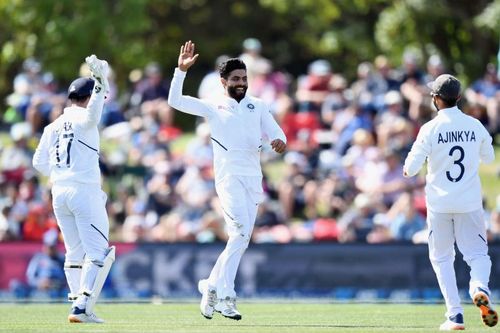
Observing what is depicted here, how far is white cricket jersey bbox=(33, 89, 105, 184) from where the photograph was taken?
13.4 m

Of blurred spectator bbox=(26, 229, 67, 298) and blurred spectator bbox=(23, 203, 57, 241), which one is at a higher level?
blurred spectator bbox=(23, 203, 57, 241)

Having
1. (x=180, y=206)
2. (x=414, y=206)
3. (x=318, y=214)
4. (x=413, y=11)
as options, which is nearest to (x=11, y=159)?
(x=180, y=206)

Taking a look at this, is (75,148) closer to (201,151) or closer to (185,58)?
(185,58)

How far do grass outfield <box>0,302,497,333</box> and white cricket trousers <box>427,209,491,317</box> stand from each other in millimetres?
482

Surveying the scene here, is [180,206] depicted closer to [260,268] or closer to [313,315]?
[260,268]

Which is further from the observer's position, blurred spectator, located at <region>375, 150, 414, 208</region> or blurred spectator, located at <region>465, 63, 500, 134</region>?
blurred spectator, located at <region>465, 63, 500, 134</region>

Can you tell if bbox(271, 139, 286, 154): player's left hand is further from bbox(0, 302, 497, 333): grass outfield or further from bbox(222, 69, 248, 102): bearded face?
bbox(0, 302, 497, 333): grass outfield

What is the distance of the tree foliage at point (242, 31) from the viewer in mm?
31594

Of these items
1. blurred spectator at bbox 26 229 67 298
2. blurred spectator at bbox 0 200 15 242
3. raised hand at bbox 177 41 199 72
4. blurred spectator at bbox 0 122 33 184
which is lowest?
blurred spectator at bbox 26 229 67 298

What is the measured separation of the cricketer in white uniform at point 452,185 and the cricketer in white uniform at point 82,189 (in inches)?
122

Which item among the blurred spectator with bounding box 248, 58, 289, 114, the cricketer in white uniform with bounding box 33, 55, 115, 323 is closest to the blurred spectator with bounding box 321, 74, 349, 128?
the blurred spectator with bounding box 248, 58, 289, 114

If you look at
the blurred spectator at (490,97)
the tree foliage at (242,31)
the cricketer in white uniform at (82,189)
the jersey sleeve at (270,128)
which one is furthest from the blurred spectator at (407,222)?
the tree foliage at (242,31)

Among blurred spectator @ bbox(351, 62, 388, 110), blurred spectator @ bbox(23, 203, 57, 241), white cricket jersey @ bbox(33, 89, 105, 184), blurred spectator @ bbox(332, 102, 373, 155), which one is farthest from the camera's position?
blurred spectator @ bbox(351, 62, 388, 110)

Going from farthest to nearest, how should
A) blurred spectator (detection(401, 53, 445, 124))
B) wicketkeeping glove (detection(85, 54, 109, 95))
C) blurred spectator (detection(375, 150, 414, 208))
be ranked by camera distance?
blurred spectator (detection(401, 53, 445, 124)) → blurred spectator (detection(375, 150, 414, 208)) → wicketkeeping glove (detection(85, 54, 109, 95))
